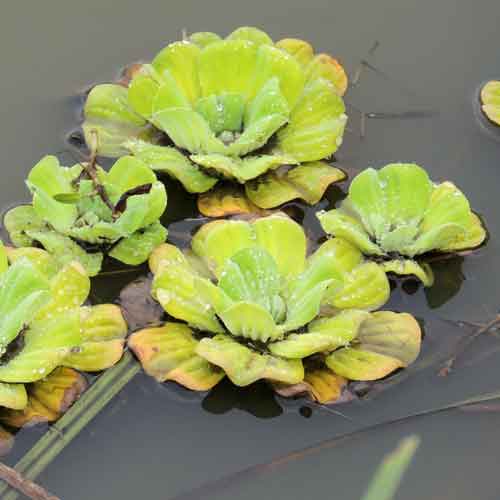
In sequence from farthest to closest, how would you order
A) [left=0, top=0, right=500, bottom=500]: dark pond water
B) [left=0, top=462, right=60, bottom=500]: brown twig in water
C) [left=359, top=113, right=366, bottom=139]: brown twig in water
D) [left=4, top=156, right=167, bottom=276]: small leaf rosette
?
[left=359, top=113, right=366, bottom=139]: brown twig in water < [left=4, top=156, right=167, bottom=276]: small leaf rosette < [left=0, top=0, right=500, bottom=500]: dark pond water < [left=0, top=462, right=60, bottom=500]: brown twig in water

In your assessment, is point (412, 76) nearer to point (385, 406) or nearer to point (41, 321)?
point (385, 406)

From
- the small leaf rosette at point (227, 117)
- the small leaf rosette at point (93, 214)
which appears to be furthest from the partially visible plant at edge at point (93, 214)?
the small leaf rosette at point (227, 117)

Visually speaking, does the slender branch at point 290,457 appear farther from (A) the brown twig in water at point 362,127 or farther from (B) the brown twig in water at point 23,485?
(A) the brown twig in water at point 362,127

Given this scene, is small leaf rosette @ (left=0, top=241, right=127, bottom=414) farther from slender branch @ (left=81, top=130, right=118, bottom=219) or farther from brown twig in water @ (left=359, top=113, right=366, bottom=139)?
brown twig in water @ (left=359, top=113, right=366, bottom=139)

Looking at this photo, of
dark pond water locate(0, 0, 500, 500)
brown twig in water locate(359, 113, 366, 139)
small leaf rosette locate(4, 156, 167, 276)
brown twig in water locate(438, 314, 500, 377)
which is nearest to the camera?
dark pond water locate(0, 0, 500, 500)

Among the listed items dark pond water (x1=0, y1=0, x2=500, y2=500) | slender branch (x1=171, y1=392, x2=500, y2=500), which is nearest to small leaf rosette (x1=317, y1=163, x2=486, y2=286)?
dark pond water (x1=0, y1=0, x2=500, y2=500)

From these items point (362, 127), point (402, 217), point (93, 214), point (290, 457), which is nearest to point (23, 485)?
point (290, 457)
